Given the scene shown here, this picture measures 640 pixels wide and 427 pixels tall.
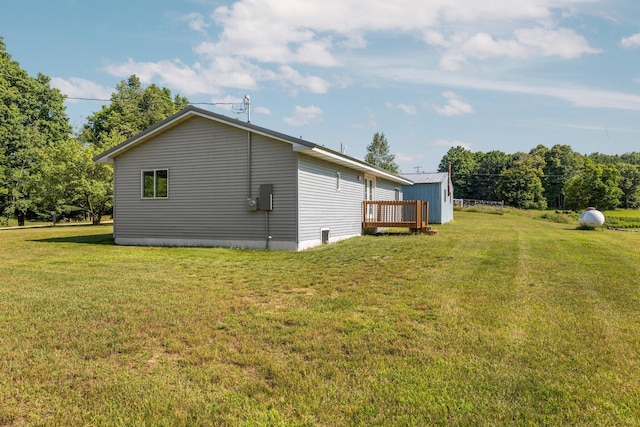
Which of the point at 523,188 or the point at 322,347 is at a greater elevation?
the point at 523,188

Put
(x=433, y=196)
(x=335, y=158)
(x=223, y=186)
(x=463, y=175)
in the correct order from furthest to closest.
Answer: (x=463, y=175) → (x=433, y=196) → (x=335, y=158) → (x=223, y=186)

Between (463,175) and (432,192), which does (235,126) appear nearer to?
(432,192)

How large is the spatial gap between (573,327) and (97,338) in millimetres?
4900

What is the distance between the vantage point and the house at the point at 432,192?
2352cm

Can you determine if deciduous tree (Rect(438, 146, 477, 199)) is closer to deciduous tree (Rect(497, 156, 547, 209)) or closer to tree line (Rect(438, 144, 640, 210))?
tree line (Rect(438, 144, 640, 210))

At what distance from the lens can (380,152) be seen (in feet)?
214

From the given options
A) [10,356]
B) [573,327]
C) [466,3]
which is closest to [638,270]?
[573,327]

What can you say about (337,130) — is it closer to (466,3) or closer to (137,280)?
(466,3)

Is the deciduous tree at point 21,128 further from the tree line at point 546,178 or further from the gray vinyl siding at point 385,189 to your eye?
the tree line at point 546,178

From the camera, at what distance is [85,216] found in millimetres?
39438

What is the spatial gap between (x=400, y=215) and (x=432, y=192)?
8837 millimetres

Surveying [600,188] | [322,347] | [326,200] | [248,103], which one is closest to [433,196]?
[326,200]

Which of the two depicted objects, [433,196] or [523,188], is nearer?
[433,196]

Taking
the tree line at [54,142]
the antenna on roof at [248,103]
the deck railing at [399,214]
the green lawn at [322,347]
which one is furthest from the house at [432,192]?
the tree line at [54,142]
